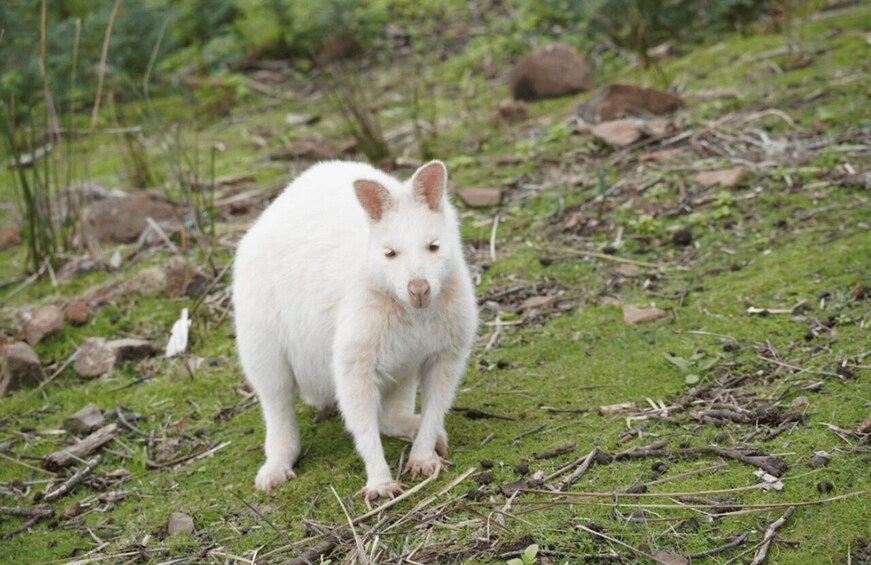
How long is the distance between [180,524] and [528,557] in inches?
70.0

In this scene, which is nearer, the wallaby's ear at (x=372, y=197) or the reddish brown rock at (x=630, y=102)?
the wallaby's ear at (x=372, y=197)

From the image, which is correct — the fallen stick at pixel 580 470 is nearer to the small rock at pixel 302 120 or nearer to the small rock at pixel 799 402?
the small rock at pixel 799 402

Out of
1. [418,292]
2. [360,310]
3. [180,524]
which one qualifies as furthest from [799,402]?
[180,524]

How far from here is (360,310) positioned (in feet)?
14.9

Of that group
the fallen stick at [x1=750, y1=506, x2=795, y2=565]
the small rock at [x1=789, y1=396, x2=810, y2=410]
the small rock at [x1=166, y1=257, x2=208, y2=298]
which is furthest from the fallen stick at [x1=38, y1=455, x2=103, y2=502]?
the small rock at [x1=789, y1=396, x2=810, y2=410]

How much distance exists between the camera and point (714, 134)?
7.82 metres

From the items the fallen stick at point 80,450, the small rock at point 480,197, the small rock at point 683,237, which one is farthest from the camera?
the small rock at point 480,197

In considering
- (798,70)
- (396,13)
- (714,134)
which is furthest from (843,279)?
(396,13)

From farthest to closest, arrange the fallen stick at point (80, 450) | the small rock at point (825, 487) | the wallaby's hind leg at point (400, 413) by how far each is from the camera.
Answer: the fallen stick at point (80, 450) < the wallaby's hind leg at point (400, 413) < the small rock at point (825, 487)

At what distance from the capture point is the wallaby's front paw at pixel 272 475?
479 centimetres

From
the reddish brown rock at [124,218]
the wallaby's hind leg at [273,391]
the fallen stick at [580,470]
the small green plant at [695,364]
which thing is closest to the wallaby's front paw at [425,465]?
the fallen stick at [580,470]

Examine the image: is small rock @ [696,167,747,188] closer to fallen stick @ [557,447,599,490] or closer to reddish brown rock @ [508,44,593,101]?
reddish brown rock @ [508,44,593,101]

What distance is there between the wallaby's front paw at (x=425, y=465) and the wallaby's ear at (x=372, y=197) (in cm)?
109

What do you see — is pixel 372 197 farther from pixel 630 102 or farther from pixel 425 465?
pixel 630 102
